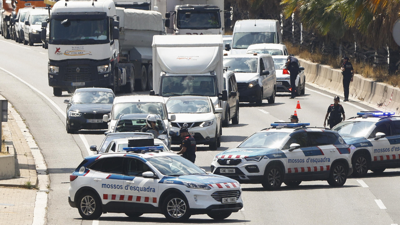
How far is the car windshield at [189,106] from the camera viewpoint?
24969 millimetres

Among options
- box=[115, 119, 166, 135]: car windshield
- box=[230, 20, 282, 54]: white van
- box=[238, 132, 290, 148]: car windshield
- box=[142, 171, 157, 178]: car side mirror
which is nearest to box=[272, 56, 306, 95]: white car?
box=[230, 20, 282, 54]: white van

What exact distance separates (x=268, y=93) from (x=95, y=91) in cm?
892

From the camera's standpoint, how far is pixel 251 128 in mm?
28797

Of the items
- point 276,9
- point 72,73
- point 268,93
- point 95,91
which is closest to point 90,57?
point 72,73

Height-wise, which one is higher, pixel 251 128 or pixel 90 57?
pixel 90 57

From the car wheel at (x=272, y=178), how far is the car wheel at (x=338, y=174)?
1.48 metres

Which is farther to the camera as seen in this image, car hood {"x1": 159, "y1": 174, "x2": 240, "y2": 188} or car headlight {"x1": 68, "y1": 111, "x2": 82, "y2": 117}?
car headlight {"x1": 68, "y1": 111, "x2": 82, "y2": 117}

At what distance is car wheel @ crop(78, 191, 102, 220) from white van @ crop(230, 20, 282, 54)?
29221 millimetres

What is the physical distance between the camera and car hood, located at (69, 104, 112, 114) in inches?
1069

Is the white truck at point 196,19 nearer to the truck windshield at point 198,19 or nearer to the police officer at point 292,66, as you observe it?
the truck windshield at point 198,19

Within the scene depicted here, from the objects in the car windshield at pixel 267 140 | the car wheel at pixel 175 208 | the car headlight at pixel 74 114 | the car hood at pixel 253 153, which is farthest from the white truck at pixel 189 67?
the car wheel at pixel 175 208

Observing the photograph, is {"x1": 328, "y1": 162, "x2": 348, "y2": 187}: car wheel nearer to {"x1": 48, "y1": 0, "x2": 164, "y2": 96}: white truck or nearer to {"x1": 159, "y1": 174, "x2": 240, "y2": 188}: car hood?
{"x1": 159, "y1": 174, "x2": 240, "y2": 188}: car hood

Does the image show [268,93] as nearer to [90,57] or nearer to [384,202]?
[90,57]

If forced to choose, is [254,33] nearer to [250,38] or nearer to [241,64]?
[250,38]
